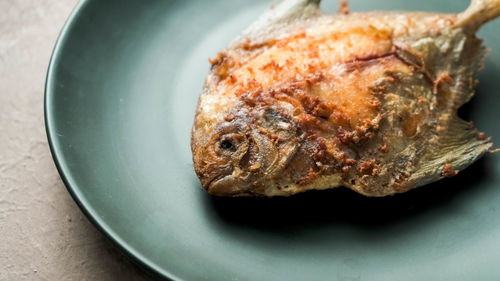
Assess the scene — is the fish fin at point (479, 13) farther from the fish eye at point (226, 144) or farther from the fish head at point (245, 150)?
the fish eye at point (226, 144)

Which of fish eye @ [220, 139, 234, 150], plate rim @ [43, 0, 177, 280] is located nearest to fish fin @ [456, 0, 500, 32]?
fish eye @ [220, 139, 234, 150]

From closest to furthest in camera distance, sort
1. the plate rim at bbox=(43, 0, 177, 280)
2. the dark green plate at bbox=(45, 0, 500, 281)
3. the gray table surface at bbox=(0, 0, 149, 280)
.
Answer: the plate rim at bbox=(43, 0, 177, 280) < the dark green plate at bbox=(45, 0, 500, 281) < the gray table surface at bbox=(0, 0, 149, 280)

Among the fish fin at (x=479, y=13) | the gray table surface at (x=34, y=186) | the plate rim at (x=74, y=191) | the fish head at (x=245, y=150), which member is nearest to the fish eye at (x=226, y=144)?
the fish head at (x=245, y=150)

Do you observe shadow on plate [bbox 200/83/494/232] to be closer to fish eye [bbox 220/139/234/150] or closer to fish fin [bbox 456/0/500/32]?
fish eye [bbox 220/139/234/150]

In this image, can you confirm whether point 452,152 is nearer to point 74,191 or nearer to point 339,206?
point 339,206

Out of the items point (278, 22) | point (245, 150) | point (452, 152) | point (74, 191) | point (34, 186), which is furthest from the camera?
point (34, 186)

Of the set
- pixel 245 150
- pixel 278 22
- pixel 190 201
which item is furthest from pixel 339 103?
pixel 190 201

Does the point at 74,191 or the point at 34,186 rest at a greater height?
the point at 74,191

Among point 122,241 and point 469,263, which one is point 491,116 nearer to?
point 469,263
